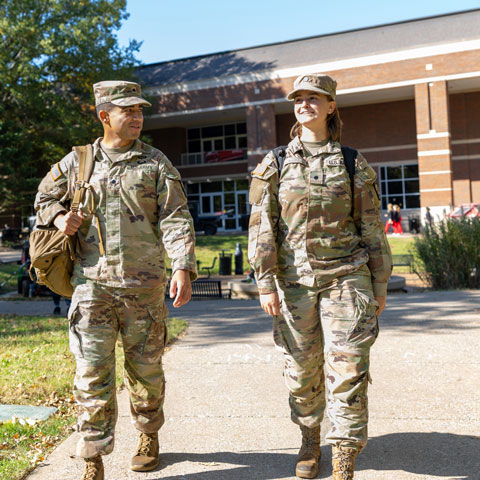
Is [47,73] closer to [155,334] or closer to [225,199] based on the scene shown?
[225,199]

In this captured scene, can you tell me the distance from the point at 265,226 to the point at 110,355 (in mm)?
1122

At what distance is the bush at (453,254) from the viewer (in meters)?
12.1

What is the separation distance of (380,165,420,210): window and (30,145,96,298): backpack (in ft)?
117

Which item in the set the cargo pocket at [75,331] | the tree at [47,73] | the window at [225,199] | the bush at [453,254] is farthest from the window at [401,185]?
the cargo pocket at [75,331]

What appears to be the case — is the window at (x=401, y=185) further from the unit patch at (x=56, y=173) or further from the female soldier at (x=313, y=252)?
the unit patch at (x=56, y=173)

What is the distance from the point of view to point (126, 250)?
332 centimetres

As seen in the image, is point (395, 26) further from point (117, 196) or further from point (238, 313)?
point (117, 196)

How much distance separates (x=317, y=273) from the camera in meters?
3.24

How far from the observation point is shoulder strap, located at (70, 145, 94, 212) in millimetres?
3322

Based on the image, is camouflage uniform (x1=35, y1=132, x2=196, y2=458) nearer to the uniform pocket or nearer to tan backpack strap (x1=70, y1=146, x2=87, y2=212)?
tan backpack strap (x1=70, y1=146, x2=87, y2=212)

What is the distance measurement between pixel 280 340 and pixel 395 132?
36753mm

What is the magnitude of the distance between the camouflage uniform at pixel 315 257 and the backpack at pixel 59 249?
0.99 meters

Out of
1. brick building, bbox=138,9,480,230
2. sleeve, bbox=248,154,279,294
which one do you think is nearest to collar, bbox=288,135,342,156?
sleeve, bbox=248,154,279,294

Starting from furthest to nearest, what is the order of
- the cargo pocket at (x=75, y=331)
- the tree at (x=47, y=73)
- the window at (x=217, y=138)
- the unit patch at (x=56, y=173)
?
1. the window at (x=217, y=138)
2. the tree at (x=47, y=73)
3. the unit patch at (x=56, y=173)
4. the cargo pocket at (x=75, y=331)
